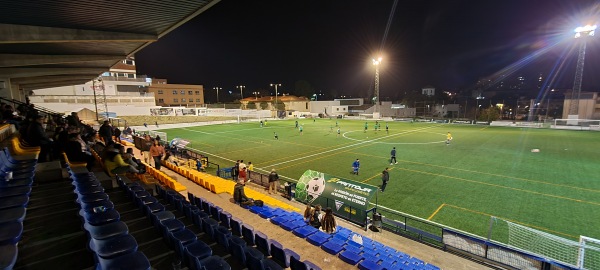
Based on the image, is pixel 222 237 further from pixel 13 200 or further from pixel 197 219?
pixel 13 200

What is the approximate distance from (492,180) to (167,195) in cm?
2066

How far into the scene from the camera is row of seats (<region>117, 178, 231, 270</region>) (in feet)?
17.5

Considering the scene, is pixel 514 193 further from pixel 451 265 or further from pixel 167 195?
pixel 167 195

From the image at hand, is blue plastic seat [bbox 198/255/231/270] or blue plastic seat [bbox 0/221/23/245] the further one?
blue plastic seat [bbox 198/255/231/270]

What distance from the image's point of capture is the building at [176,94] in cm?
8931

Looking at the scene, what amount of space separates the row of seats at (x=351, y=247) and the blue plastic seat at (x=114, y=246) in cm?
519

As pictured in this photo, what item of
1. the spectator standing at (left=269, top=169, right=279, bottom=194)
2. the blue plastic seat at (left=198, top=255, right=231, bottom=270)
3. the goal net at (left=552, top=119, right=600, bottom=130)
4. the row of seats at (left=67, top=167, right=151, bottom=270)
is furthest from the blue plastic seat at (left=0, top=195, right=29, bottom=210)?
the goal net at (left=552, top=119, right=600, bottom=130)

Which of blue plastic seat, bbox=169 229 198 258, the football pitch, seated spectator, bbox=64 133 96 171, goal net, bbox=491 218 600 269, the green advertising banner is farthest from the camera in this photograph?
the football pitch

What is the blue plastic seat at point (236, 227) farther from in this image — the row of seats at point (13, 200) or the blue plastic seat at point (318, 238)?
the row of seats at point (13, 200)

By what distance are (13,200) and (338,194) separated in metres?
10.6

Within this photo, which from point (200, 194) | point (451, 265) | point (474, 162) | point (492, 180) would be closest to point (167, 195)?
point (200, 194)

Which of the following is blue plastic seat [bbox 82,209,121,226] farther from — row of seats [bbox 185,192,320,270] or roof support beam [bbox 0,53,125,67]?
roof support beam [bbox 0,53,125,67]

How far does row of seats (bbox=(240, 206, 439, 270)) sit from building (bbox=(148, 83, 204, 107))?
91.2m

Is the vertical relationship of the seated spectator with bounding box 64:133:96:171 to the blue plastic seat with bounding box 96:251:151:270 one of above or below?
above
